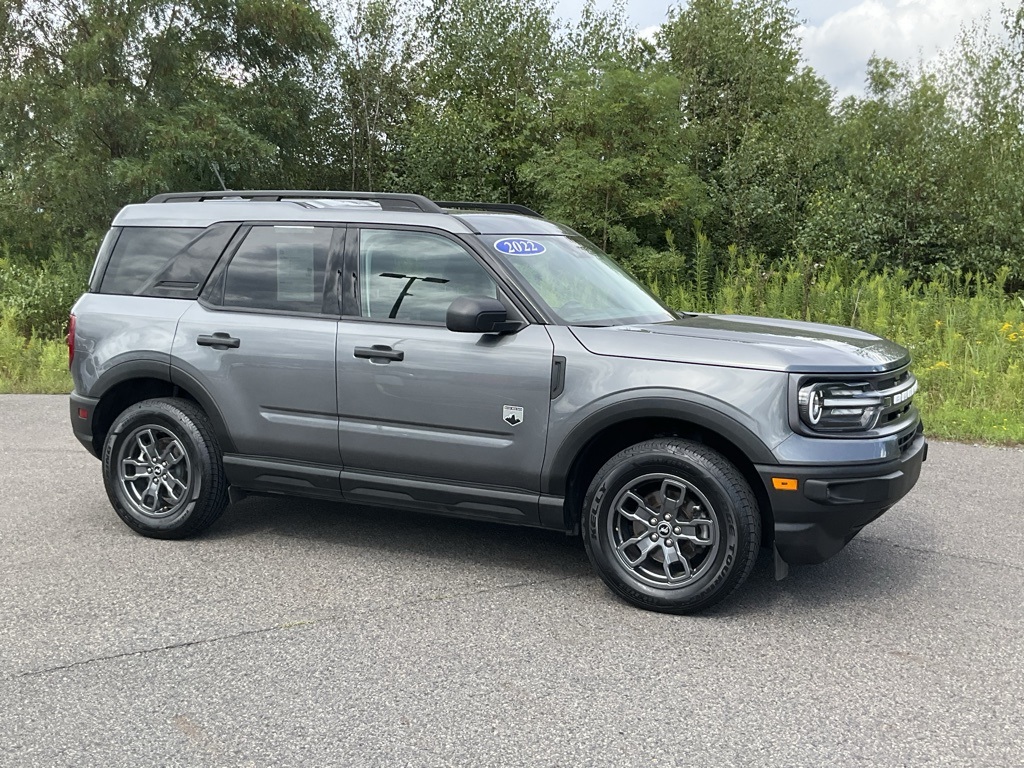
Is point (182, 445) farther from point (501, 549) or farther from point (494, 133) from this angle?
point (494, 133)

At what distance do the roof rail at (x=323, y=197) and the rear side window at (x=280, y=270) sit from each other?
0.26 metres

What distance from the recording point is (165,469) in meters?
5.70

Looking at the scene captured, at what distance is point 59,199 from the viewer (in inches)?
781

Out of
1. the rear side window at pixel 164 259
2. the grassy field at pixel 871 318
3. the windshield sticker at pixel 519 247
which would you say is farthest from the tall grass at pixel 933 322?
the rear side window at pixel 164 259

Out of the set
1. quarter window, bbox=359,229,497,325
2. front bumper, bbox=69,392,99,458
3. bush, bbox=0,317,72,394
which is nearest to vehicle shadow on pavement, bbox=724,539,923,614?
quarter window, bbox=359,229,497,325

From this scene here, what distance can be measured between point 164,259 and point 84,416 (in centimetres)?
107

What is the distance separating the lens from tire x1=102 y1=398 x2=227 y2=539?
219 inches

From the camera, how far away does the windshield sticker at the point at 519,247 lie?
5.11 meters

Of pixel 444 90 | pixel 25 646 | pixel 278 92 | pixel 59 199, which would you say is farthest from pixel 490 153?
pixel 25 646

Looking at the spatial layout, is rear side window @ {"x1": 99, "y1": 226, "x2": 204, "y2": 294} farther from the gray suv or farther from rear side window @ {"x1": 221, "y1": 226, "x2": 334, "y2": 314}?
rear side window @ {"x1": 221, "y1": 226, "x2": 334, "y2": 314}

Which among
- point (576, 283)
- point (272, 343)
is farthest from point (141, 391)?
point (576, 283)

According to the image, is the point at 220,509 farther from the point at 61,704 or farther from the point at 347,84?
the point at 347,84

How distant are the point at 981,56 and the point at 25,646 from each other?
2228 cm

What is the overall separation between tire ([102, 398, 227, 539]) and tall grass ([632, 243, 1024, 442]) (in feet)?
21.0
